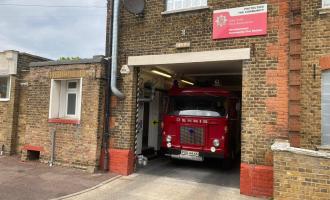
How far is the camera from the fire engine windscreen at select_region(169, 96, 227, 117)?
417 inches

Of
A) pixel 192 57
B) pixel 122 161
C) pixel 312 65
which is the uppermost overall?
pixel 192 57

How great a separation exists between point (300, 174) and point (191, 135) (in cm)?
469

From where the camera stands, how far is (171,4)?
9523mm

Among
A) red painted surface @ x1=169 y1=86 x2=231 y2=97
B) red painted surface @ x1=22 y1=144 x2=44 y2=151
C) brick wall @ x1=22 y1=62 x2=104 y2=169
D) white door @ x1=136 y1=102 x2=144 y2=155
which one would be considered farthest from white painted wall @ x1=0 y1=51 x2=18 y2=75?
red painted surface @ x1=169 y1=86 x2=231 y2=97

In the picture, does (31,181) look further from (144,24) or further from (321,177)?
(321,177)

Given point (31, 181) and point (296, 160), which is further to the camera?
point (31, 181)

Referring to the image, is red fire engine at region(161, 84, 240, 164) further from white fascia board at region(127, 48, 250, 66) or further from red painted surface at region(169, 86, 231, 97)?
white fascia board at region(127, 48, 250, 66)

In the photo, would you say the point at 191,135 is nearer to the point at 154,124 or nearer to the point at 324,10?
the point at 154,124

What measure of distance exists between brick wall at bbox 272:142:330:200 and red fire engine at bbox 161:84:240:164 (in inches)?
144

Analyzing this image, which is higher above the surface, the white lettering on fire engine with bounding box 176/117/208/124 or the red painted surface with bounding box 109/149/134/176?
the white lettering on fire engine with bounding box 176/117/208/124

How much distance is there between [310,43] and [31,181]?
8.14 metres

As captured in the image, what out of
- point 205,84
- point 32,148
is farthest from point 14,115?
point 205,84

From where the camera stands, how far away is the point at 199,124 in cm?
1050

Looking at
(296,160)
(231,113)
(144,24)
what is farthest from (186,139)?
(296,160)
